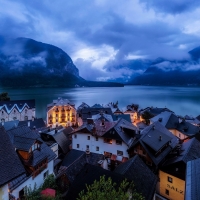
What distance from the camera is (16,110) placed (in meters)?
68.4

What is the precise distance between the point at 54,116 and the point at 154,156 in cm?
4708

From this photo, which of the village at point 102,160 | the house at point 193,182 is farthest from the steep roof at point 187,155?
the house at point 193,182

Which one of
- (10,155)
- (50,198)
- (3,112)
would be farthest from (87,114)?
(10,155)

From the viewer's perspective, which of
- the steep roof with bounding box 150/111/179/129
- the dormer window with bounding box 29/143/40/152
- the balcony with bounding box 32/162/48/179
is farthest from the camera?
the steep roof with bounding box 150/111/179/129

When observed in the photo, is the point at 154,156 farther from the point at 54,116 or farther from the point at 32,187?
the point at 54,116

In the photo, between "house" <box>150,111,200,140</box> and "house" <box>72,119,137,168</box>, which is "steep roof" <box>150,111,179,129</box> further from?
"house" <box>72,119,137,168</box>

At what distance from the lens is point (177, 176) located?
24.7 metres

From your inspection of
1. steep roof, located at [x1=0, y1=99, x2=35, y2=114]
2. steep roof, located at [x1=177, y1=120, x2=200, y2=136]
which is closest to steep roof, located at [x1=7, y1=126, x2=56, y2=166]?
steep roof, located at [x1=177, y1=120, x2=200, y2=136]

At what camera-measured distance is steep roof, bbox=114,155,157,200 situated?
19547mm

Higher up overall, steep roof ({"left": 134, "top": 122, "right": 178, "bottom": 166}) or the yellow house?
steep roof ({"left": 134, "top": 122, "right": 178, "bottom": 166})

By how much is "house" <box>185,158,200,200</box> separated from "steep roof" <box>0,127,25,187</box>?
10.5 metres

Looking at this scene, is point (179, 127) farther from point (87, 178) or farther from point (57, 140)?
point (87, 178)

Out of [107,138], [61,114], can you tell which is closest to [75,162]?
[107,138]

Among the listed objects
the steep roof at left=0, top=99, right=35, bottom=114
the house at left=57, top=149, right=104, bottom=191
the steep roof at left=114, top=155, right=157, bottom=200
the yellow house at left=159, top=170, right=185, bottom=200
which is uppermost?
the steep roof at left=0, top=99, right=35, bottom=114
